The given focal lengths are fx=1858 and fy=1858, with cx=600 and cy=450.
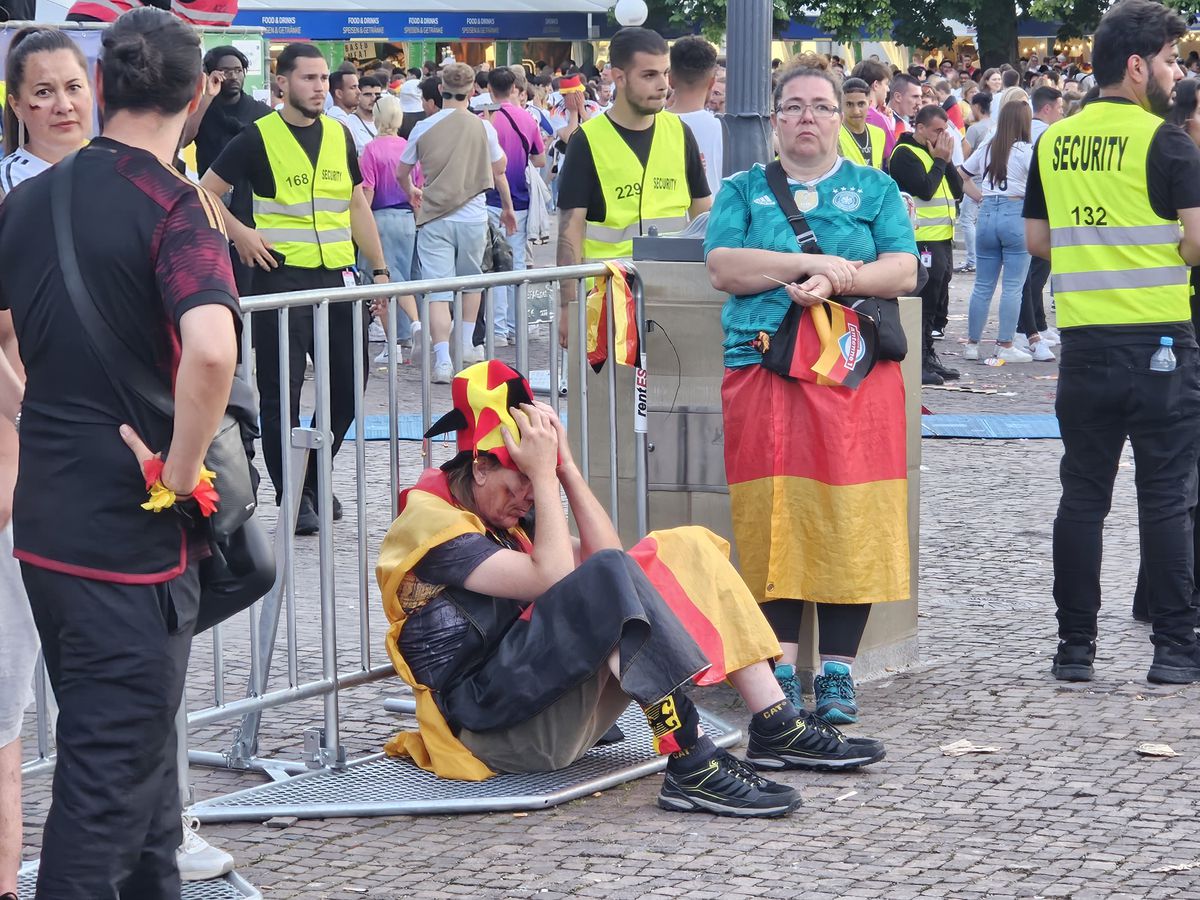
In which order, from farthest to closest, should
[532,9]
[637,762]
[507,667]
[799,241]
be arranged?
[532,9], [799,241], [637,762], [507,667]

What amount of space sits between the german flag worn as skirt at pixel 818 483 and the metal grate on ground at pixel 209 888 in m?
2.01

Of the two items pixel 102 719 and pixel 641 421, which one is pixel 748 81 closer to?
pixel 641 421

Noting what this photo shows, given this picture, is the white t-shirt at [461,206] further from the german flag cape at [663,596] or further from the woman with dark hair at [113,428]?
the woman with dark hair at [113,428]

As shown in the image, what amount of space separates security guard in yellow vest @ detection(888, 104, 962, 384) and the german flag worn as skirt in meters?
6.47

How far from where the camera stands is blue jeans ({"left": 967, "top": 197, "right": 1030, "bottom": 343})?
13.1m

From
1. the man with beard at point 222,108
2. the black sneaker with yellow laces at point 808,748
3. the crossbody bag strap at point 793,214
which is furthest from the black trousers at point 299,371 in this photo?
the black sneaker with yellow laces at point 808,748

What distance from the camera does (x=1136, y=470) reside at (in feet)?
19.6

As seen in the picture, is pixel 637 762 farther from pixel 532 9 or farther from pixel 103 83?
pixel 532 9

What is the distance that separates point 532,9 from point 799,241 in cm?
5000

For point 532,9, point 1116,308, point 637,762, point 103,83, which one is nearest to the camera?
point 103,83

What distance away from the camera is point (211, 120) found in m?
9.74

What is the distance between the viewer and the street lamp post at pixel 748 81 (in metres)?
6.55

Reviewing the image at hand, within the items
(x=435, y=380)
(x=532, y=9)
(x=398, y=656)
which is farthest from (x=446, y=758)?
(x=532, y=9)

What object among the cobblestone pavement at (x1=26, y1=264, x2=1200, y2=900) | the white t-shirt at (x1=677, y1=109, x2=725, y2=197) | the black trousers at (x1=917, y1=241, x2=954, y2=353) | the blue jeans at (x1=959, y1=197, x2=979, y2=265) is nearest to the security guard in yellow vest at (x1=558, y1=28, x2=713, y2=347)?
the white t-shirt at (x1=677, y1=109, x2=725, y2=197)
